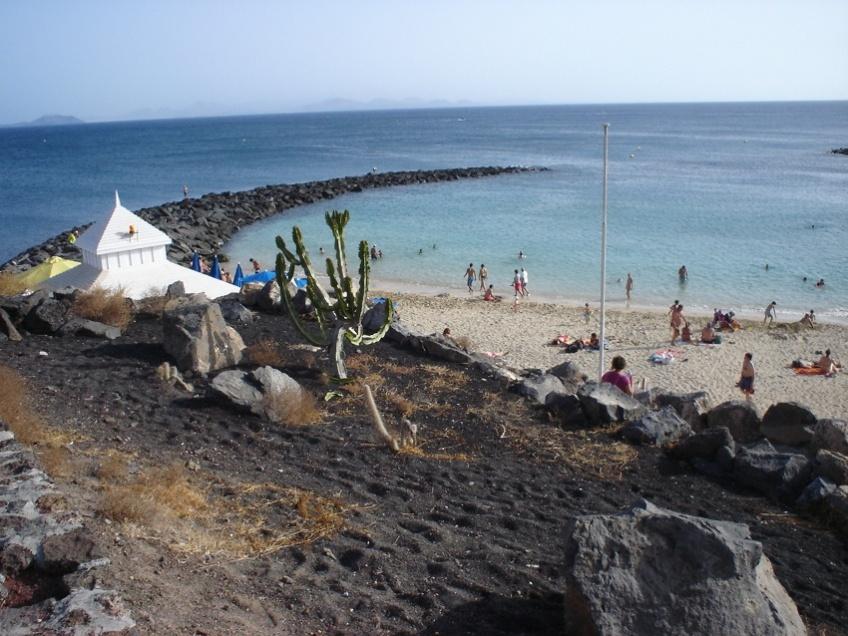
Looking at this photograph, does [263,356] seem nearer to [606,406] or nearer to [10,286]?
[606,406]

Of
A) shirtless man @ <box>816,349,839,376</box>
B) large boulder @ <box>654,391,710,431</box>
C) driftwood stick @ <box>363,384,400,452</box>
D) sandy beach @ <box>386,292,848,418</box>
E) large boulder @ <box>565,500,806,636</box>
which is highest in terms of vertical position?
large boulder @ <box>565,500,806,636</box>

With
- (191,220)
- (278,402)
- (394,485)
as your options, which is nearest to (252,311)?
(278,402)

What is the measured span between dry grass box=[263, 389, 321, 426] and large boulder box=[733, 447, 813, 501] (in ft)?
17.1

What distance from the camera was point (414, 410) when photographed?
431 inches

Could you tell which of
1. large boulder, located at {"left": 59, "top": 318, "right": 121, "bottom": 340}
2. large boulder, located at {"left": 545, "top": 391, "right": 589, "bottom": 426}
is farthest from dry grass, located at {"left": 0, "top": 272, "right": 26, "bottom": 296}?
large boulder, located at {"left": 545, "top": 391, "right": 589, "bottom": 426}

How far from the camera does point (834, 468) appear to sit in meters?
8.98

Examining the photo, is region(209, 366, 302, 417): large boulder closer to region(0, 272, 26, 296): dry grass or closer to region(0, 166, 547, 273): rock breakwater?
region(0, 272, 26, 296): dry grass

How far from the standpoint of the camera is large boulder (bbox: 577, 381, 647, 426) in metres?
10.7

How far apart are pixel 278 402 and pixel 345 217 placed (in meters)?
3.95

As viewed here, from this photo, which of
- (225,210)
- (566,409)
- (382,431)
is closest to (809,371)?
(566,409)

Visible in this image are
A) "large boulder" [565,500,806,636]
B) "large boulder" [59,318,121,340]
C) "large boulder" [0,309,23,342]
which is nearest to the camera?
"large boulder" [565,500,806,636]

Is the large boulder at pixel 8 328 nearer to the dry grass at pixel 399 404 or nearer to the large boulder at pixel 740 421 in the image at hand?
the dry grass at pixel 399 404

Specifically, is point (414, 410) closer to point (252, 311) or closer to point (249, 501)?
point (249, 501)

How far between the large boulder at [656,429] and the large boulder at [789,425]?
1982 millimetres
